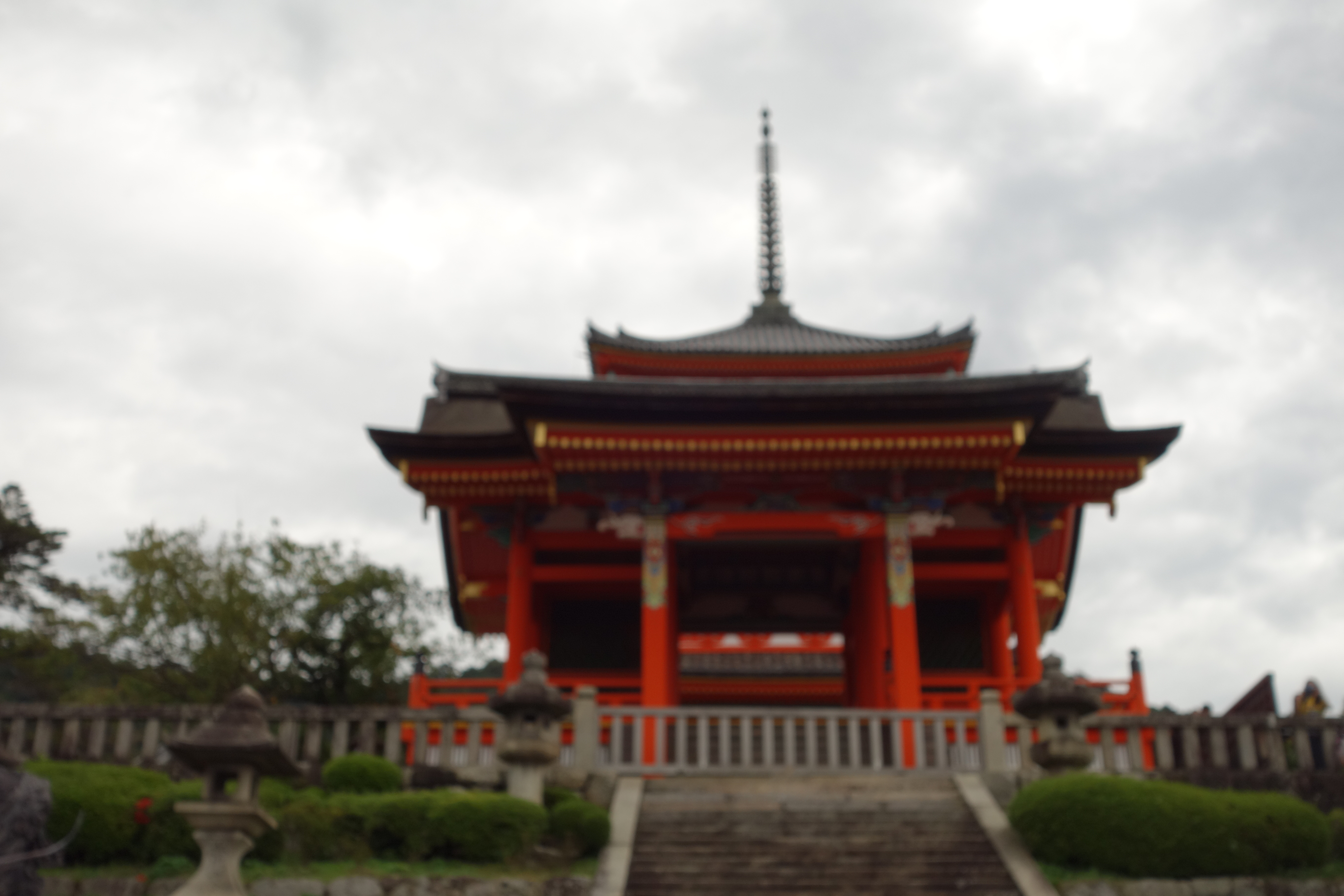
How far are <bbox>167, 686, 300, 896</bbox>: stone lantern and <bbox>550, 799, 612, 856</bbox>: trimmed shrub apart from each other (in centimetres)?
293

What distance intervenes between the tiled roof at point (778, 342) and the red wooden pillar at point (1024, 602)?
6.01m

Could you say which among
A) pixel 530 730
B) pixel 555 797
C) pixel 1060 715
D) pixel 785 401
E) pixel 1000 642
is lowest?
pixel 555 797

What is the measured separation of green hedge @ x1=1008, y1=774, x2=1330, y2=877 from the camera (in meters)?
10.7

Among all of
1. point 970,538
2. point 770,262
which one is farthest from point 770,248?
point 970,538

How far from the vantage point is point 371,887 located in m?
10.8

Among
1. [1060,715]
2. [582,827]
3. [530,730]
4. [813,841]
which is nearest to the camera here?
[582,827]

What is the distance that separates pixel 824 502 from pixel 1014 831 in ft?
27.4

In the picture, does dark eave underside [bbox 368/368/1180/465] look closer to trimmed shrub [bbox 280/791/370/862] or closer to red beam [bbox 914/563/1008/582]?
red beam [bbox 914/563/1008/582]

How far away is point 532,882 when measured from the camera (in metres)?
10.9

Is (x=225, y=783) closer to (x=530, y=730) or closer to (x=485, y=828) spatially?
(x=485, y=828)

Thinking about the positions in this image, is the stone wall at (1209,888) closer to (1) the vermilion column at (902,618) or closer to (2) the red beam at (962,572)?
(1) the vermilion column at (902,618)

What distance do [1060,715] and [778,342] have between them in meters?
14.9

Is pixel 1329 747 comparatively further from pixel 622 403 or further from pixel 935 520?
pixel 622 403

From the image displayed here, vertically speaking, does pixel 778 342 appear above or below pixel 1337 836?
above
